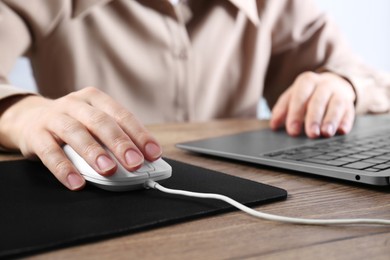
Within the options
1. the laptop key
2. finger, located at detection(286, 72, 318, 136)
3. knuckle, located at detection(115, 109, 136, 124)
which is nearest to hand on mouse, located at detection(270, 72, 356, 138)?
finger, located at detection(286, 72, 318, 136)

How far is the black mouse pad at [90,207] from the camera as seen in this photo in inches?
13.2

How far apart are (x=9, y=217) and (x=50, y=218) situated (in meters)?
0.03

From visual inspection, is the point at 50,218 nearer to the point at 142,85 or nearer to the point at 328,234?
the point at 328,234

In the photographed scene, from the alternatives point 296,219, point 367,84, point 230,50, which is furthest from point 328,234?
point 230,50

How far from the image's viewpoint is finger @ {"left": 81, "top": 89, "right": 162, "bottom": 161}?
48cm

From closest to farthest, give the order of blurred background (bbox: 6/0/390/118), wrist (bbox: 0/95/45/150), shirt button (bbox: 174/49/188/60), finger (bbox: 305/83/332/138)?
wrist (bbox: 0/95/45/150), finger (bbox: 305/83/332/138), shirt button (bbox: 174/49/188/60), blurred background (bbox: 6/0/390/118)

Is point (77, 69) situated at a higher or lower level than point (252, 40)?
lower

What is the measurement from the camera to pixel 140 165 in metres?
0.45

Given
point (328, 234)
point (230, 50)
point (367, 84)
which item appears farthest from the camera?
point (230, 50)

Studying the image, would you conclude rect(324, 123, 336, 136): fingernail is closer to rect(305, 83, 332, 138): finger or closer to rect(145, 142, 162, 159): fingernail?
rect(305, 83, 332, 138): finger

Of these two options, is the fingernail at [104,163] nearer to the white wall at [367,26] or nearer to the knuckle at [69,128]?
the knuckle at [69,128]

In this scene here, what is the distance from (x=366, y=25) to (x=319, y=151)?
2119 millimetres

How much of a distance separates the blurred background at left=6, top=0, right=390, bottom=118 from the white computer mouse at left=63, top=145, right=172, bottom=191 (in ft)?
6.80

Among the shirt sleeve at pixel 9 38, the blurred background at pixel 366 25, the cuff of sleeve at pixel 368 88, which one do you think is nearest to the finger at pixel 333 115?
the cuff of sleeve at pixel 368 88
